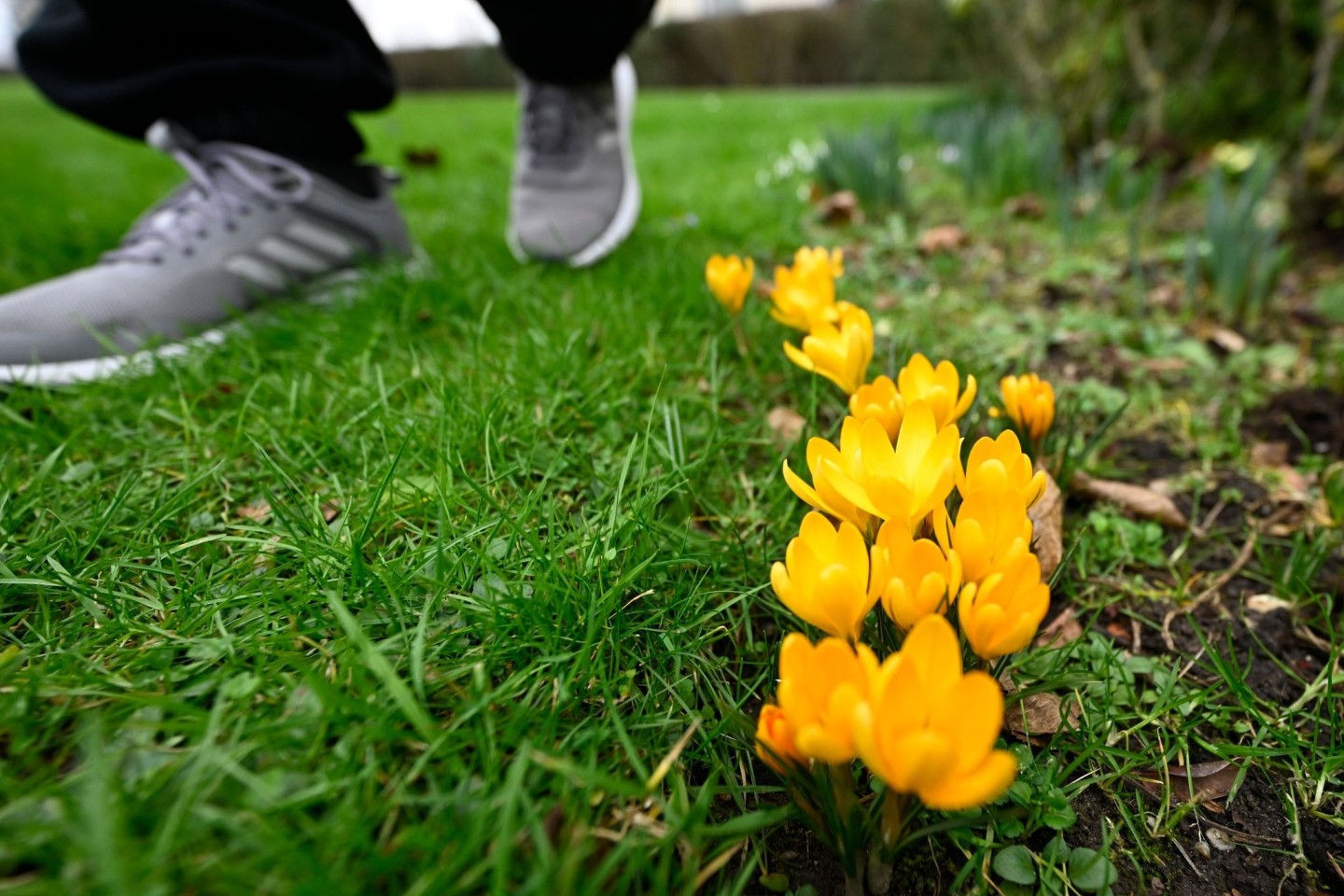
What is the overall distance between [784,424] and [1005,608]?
76cm

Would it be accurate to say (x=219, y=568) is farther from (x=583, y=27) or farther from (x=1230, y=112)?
(x=1230, y=112)

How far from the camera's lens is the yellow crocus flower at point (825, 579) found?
0.71 meters

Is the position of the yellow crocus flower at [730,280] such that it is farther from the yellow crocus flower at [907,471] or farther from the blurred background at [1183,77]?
the blurred background at [1183,77]

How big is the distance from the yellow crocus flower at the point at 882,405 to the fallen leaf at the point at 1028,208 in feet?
8.06

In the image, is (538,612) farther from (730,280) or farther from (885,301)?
(885,301)

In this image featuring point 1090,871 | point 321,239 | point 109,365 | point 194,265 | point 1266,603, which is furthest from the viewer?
point 321,239

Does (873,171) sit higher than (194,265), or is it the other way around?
(194,265)

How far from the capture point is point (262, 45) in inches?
73.6

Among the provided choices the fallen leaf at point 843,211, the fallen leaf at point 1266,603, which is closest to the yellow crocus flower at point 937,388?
the fallen leaf at point 1266,603

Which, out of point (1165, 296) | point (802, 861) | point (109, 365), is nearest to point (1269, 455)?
point (1165, 296)

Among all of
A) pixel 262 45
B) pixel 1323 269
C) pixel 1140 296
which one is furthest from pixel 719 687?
pixel 1323 269

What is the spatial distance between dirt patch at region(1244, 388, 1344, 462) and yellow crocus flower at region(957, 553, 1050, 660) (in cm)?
128

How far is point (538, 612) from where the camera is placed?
83 centimetres

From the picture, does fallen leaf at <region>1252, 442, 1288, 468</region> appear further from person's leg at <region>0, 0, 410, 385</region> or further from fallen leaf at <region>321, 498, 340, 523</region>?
person's leg at <region>0, 0, 410, 385</region>
